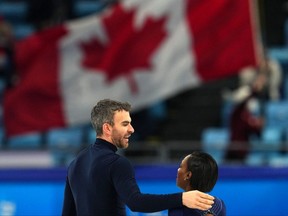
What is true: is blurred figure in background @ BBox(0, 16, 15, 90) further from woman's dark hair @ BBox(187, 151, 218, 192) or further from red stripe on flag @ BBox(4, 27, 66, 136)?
woman's dark hair @ BBox(187, 151, 218, 192)

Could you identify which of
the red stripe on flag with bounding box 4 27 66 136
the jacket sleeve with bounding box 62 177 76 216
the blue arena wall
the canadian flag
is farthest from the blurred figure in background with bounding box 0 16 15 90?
the jacket sleeve with bounding box 62 177 76 216

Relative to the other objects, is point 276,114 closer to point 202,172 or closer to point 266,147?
point 266,147

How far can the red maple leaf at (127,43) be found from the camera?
1127 centimetres

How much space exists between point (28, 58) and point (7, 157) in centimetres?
133

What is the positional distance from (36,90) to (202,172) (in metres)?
6.42

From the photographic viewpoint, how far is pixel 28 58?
11.4 m

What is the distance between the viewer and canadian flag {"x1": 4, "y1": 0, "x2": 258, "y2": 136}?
11.1 m

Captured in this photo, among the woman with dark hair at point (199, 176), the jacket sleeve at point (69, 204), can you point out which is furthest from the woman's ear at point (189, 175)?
the jacket sleeve at point (69, 204)

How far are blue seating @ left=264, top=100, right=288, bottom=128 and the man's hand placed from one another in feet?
25.3

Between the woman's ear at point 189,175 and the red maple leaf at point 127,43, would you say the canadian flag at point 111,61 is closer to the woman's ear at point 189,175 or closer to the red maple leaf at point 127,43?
the red maple leaf at point 127,43

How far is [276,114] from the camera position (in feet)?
41.5

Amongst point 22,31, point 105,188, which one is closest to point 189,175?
point 105,188

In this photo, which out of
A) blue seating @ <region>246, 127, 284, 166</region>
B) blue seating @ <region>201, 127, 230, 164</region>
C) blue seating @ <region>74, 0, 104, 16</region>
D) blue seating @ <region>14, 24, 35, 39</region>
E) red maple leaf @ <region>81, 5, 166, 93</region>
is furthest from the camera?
blue seating @ <region>74, 0, 104, 16</region>

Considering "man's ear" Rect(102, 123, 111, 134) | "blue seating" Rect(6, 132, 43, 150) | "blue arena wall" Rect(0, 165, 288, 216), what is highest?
"blue seating" Rect(6, 132, 43, 150)
